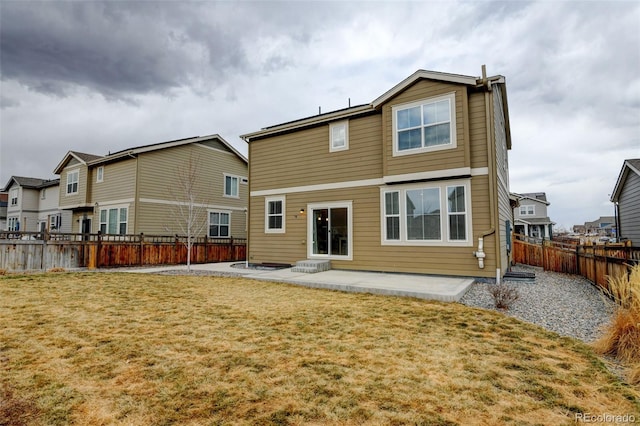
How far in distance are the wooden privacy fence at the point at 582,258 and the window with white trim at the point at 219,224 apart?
1596 centimetres

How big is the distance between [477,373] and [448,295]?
3.40 metres

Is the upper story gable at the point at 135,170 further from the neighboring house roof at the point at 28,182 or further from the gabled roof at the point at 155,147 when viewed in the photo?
the neighboring house roof at the point at 28,182

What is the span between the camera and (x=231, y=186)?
2044 cm

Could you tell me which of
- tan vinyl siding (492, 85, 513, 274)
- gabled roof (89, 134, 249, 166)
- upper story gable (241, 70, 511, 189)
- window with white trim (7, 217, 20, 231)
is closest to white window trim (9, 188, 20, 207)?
window with white trim (7, 217, 20, 231)

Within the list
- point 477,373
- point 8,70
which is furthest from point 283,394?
point 8,70

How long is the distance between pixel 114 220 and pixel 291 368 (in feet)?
59.8

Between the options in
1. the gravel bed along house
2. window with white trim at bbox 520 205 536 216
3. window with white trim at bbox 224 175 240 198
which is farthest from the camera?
window with white trim at bbox 520 205 536 216

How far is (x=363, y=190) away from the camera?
10.3 m

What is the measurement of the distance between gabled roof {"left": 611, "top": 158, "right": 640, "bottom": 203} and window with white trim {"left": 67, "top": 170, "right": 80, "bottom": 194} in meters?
30.5

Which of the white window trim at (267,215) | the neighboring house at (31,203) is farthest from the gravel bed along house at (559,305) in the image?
the neighboring house at (31,203)

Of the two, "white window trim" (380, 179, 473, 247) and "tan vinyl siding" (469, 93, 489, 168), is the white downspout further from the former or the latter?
"tan vinyl siding" (469, 93, 489, 168)

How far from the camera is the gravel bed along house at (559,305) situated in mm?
4871

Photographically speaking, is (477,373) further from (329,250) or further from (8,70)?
(8,70)

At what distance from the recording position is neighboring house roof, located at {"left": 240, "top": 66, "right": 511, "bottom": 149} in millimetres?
8297
